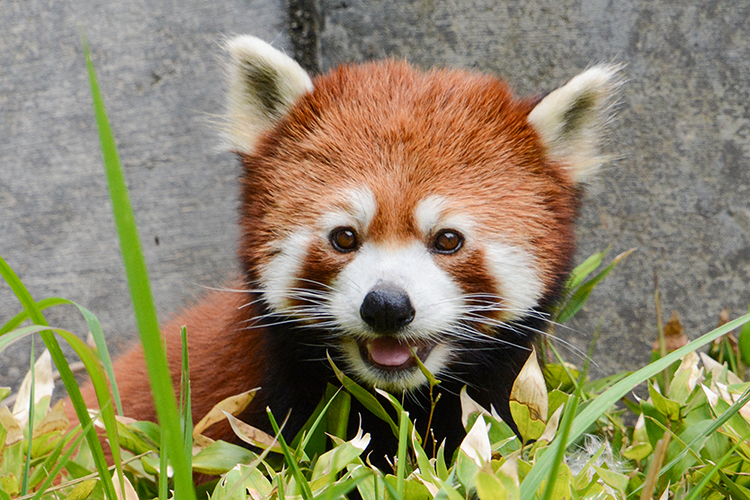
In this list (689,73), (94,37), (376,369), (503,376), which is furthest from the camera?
(94,37)

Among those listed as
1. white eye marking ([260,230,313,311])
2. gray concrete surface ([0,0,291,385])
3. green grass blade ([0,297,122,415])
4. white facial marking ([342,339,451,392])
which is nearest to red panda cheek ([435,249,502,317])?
white facial marking ([342,339,451,392])

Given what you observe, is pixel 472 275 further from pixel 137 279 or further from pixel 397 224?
pixel 137 279

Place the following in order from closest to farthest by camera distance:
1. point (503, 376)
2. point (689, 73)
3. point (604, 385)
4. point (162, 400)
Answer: point (162, 400)
point (503, 376)
point (604, 385)
point (689, 73)

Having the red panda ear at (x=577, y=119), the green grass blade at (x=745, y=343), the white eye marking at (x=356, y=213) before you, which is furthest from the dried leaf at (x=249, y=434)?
the green grass blade at (x=745, y=343)

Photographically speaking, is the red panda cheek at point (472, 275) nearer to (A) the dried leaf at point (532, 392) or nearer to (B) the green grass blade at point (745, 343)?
(A) the dried leaf at point (532, 392)

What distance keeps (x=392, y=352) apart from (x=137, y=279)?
96 cm

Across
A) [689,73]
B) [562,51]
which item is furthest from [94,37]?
[689,73]

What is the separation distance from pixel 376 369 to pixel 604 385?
83 centimetres

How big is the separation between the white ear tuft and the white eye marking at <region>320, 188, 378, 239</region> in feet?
1.19

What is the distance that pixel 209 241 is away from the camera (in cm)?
257

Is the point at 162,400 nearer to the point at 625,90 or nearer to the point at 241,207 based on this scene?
the point at 241,207

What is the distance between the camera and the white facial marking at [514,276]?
1497 mm

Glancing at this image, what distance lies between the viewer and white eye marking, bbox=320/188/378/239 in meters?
1.45

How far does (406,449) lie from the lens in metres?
1.23
